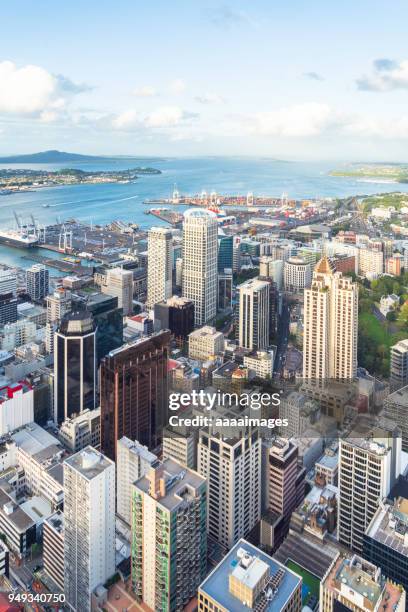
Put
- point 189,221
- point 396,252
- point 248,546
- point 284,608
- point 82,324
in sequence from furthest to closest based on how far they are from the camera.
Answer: point 396,252, point 189,221, point 82,324, point 248,546, point 284,608

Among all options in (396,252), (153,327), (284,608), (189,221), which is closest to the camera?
(284,608)

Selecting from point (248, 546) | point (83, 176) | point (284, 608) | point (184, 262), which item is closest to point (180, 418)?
point (248, 546)

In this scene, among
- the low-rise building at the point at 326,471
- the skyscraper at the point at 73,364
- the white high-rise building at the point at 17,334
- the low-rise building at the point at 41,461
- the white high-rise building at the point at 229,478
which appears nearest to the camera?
the white high-rise building at the point at 229,478

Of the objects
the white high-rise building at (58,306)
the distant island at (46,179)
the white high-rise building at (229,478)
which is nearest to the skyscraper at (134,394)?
the white high-rise building at (229,478)

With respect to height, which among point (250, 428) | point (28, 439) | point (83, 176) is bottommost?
point (28, 439)

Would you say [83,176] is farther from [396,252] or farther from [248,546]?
[248,546]

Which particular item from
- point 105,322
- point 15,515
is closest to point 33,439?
point 15,515

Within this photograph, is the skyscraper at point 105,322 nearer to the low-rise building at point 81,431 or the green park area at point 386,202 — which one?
the low-rise building at point 81,431
